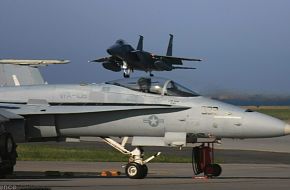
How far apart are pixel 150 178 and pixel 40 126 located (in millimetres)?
3024

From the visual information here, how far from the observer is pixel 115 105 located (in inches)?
727

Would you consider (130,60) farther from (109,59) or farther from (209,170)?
(209,170)

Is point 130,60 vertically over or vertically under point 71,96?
over

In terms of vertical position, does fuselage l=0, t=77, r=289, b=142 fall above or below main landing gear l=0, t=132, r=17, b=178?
above

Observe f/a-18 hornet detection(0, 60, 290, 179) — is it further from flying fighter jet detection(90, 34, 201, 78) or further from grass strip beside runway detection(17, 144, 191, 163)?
flying fighter jet detection(90, 34, 201, 78)

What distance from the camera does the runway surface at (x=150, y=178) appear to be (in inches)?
628

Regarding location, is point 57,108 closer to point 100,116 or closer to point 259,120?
point 100,116

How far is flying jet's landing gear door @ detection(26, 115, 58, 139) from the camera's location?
18609 millimetres

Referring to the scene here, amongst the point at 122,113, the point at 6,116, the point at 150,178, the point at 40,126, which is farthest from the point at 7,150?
the point at 150,178

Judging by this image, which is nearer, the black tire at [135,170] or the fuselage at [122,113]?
the fuselage at [122,113]

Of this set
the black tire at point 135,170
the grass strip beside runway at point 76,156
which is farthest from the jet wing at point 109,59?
the black tire at point 135,170

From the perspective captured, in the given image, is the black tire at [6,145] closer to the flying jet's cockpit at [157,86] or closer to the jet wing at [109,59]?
the flying jet's cockpit at [157,86]

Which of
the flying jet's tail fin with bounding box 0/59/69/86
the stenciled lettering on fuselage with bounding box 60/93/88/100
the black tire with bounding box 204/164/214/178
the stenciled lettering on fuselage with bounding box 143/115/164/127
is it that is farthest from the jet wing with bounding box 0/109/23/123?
the flying jet's tail fin with bounding box 0/59/69/86

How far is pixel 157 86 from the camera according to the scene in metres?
18.4
